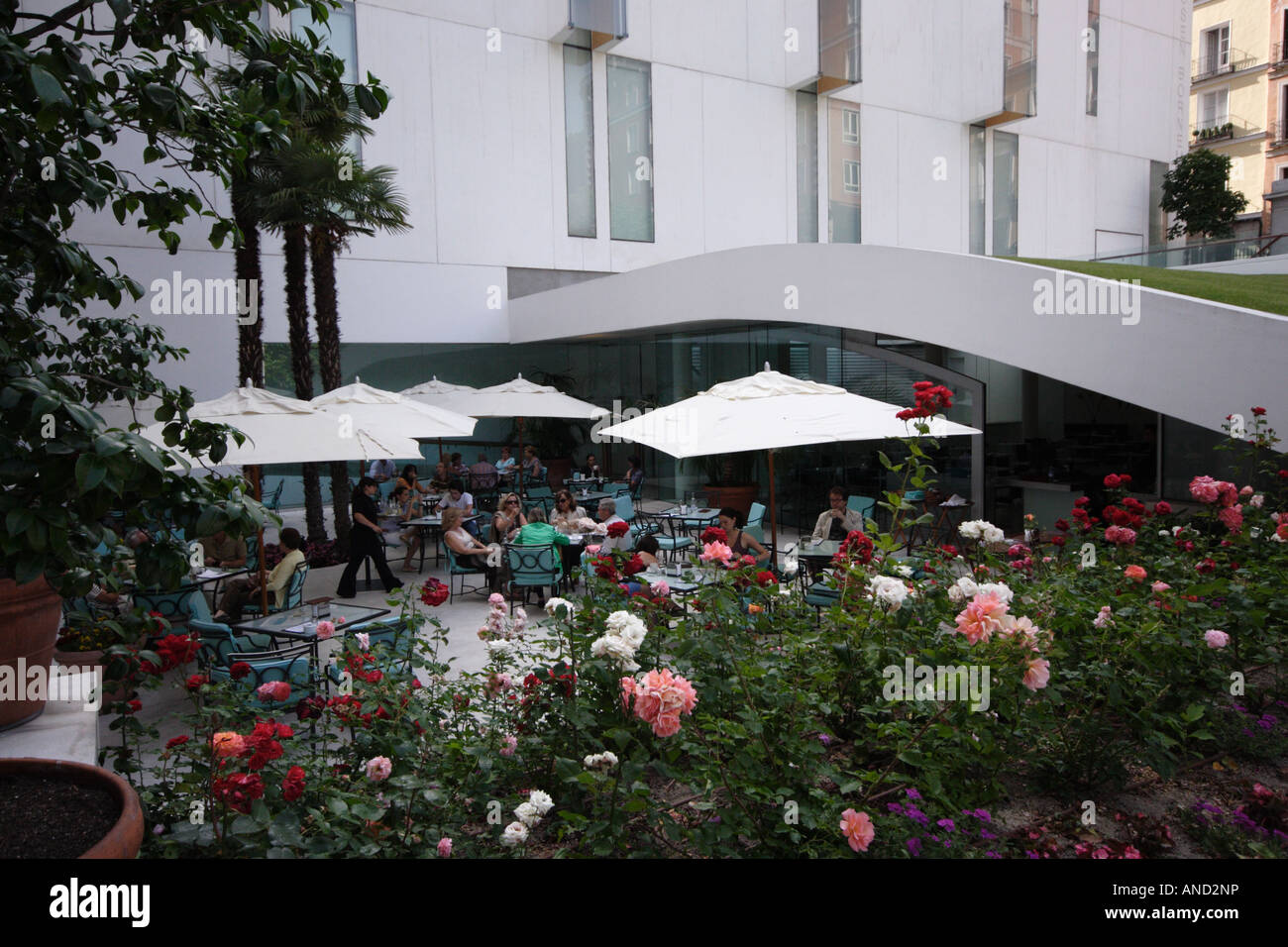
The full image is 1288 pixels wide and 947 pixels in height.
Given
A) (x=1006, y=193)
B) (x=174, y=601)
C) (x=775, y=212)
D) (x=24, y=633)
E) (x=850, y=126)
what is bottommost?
(x=174, y=601)

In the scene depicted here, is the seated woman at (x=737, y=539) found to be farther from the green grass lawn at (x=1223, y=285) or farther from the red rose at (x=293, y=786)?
the red rose at (x=293, y=786)

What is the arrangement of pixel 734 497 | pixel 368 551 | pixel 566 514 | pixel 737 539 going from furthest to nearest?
pixel 734 497, pixel 566 514, pixel 368 551, pixel 737 539

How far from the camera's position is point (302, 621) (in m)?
6.46

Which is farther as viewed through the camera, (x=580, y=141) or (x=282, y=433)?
(x=580, y=141)

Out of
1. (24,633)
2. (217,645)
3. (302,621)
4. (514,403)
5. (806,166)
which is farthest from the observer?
(806,166)

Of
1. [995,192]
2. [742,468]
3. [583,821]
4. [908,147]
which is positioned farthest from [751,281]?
[995,192]

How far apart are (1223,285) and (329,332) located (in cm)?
1293

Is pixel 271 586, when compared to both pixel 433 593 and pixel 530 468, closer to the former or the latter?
pixel 433 593

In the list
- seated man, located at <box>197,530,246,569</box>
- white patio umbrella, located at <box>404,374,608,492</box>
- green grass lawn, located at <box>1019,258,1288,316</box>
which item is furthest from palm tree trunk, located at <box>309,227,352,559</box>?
green grass lawn, located at <box>1019,258,1288,316</box>

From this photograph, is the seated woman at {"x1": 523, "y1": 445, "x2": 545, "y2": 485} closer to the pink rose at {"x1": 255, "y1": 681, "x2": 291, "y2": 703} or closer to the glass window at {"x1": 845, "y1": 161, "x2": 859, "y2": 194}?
the pink rose at {"x1": 255, "y1": 681, "x2": 291, "y2": 703}

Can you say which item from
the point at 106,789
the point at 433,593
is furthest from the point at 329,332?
the point at 106,789
